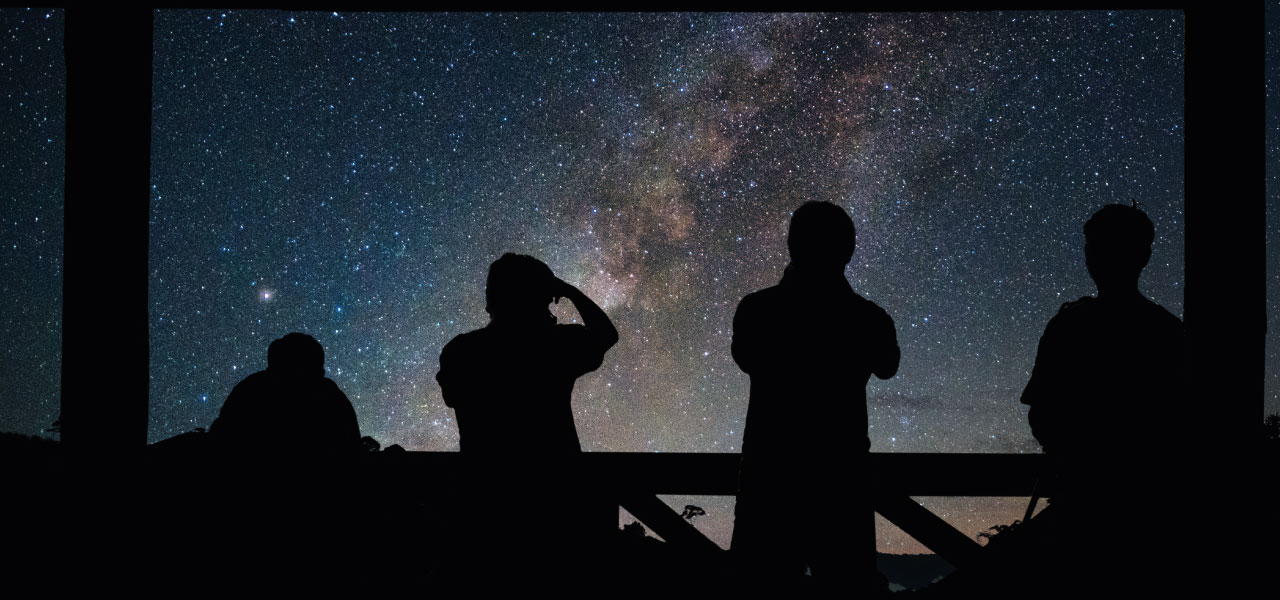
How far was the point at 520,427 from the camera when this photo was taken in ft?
8.36

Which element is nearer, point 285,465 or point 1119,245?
point 1119,245

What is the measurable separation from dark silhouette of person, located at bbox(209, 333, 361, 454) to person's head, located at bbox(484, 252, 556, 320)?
→ 129 centimetres

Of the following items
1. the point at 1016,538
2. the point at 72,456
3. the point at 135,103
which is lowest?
the point at 1016,538

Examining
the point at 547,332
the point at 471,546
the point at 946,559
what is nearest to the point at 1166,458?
the point at 946,559

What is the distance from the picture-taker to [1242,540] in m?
2.51

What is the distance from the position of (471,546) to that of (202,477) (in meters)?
1.48

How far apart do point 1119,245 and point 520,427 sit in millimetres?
2129

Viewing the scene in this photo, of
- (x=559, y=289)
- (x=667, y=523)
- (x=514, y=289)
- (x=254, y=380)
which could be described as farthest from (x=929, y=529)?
(x=254, y=380)

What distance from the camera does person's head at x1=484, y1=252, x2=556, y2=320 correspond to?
2590mm

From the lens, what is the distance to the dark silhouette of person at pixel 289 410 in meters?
3.25

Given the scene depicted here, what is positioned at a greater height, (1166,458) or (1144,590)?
(1166,458)

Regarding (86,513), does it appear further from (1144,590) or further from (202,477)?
(1144,590)

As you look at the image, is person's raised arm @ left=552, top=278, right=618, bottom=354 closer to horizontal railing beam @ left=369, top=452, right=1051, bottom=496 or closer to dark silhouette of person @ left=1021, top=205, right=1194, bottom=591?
horizontal railing beam @ left=369, top=452, right=1051, bottom=496

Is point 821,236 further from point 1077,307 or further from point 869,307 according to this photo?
point 1077,307
